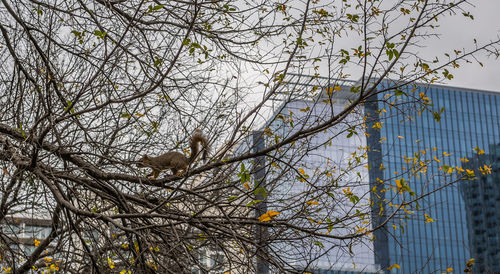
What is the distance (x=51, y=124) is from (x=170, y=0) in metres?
2.24

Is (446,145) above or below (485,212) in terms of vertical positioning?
above

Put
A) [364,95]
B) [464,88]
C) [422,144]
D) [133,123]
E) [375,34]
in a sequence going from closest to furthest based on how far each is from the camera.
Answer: [364,95] → [375,34] → [133,123] → [422,144] → [464,88]

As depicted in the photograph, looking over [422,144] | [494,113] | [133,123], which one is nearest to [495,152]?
[494,113]

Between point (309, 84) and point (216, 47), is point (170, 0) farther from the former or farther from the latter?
point (309, 84)

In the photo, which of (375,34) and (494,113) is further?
(494,113)

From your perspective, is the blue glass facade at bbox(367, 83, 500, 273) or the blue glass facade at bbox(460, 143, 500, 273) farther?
the blue glass facade at bbox(460, 143, 500, 273)

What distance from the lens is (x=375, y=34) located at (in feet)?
19.7

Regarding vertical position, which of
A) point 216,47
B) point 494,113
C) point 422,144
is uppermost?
point 494,113

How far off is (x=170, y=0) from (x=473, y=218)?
70.5 meters

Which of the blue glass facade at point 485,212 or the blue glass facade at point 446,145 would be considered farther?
the blue glass facade at point 485,212

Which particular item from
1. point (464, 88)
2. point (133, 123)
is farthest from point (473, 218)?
point (133, 123)

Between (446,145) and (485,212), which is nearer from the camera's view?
(446,145)

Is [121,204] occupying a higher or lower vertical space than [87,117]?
lower

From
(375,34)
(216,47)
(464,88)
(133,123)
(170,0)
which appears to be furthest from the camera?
(464,88)
